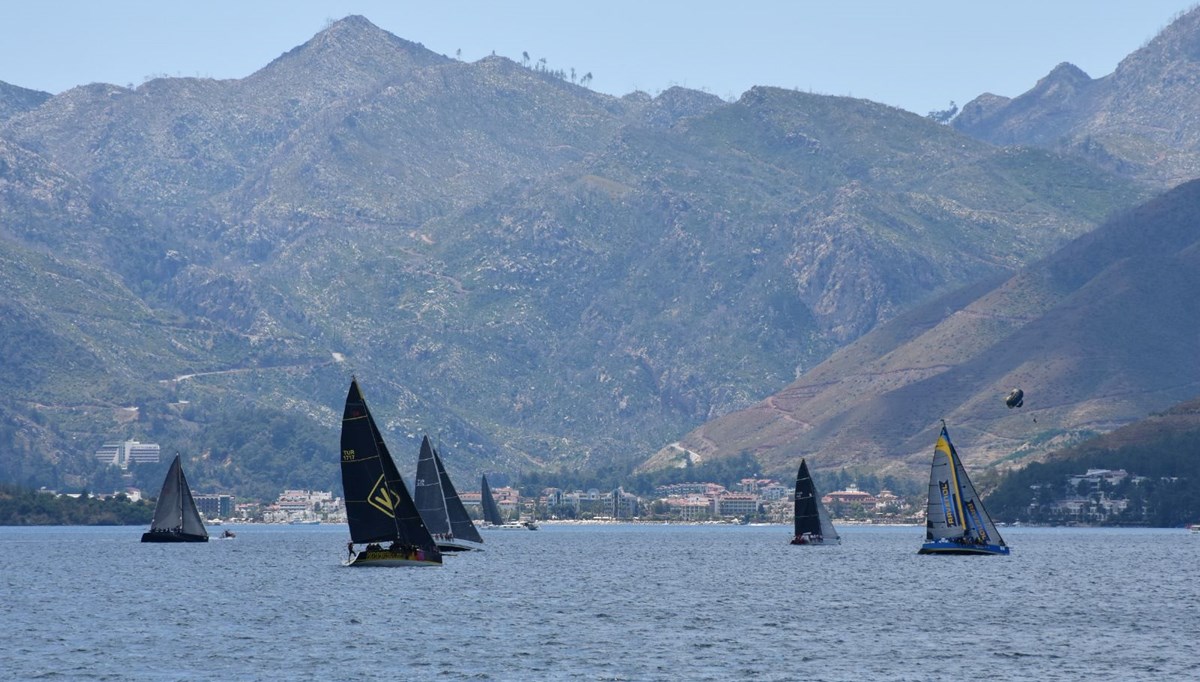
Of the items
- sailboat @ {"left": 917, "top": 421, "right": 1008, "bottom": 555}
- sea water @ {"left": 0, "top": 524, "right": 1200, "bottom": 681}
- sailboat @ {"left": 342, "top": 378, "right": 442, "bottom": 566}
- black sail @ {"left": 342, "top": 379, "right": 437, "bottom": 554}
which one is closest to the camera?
sea water @ {"left": 0, "top": 524, "right": 1200, "bottom": 681}

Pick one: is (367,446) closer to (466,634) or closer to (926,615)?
(466,634)

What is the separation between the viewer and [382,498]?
150 m

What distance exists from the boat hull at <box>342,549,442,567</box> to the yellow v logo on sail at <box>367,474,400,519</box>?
8.81 m

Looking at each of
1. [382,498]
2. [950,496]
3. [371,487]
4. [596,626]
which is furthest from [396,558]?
[950,496]

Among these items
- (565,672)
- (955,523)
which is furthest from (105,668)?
(955,523)

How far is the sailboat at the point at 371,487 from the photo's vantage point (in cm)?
14725

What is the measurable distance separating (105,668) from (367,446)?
4671cm

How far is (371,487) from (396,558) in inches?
549

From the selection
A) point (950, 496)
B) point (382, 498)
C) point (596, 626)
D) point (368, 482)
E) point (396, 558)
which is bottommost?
point (596, 626)

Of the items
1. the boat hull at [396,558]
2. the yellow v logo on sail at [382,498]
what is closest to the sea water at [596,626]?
the boat hull at [396,558]

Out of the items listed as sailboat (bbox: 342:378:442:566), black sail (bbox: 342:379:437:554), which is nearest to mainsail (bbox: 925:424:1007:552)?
sailboat (bbox: 342:378:442:566)

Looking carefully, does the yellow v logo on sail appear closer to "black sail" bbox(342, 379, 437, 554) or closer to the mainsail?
"black sail" bbox(342, 379, 437, 554)

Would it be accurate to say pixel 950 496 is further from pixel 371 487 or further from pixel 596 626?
pixel 596 626

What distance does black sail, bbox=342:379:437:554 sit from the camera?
14712 centimetres
